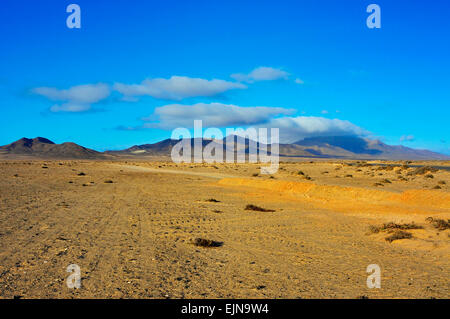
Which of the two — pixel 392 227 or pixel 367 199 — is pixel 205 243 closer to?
pixel 392 227

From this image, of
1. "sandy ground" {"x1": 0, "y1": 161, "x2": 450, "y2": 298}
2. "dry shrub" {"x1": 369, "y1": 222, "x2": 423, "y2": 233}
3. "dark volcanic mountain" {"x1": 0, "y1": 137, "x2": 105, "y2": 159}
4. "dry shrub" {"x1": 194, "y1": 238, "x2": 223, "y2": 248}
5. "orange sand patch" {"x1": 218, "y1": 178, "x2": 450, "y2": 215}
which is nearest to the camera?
"sandy ground" {"x1": 0, "y1": 161, "x2": 450, "y2": 298}

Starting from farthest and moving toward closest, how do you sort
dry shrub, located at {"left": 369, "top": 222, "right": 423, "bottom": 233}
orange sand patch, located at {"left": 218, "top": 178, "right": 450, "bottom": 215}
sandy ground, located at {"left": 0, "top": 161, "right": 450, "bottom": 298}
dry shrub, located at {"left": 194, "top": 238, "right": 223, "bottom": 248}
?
orange sand patch, located at {"left": 218, "top": 178, "right": 450, "bottom": 215} < dry shrub, located at {"left": 369, "top": 222, "right": 423, "bottom": 233} < dry shrub, located at {"left": 194, "top": 238, "right": 223, "bottom": 248} < sandy ground, located at {"left": 0, "top": 161, "right": 450, "bottom": 298}

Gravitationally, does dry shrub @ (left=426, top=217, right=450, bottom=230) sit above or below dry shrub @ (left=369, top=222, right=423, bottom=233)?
above

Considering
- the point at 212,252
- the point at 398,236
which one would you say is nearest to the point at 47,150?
the point at 212,252

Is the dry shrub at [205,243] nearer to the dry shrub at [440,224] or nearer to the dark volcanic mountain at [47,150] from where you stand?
the dry shrub at [440,224]

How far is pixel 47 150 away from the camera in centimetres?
16762

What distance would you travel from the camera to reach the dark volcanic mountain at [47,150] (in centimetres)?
15538

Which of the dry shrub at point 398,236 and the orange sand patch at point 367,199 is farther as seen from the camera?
the orange sand patch at point 367,199

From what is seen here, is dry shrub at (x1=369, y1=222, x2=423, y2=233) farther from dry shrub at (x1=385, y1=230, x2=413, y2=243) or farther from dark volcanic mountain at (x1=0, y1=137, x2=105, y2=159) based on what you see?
dark volcanic mountain at (x1=0, y1=137, x2=105, y2=159)

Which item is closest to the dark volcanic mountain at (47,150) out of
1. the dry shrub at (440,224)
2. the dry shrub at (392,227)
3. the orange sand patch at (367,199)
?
the orange sand patch at (367,199)

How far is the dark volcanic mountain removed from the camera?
510ft

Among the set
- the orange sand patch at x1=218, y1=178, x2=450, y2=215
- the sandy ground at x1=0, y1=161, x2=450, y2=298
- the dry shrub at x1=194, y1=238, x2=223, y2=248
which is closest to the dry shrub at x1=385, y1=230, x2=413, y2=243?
the sandy ground at x1=0, y1=161, x2=450, y2=298
